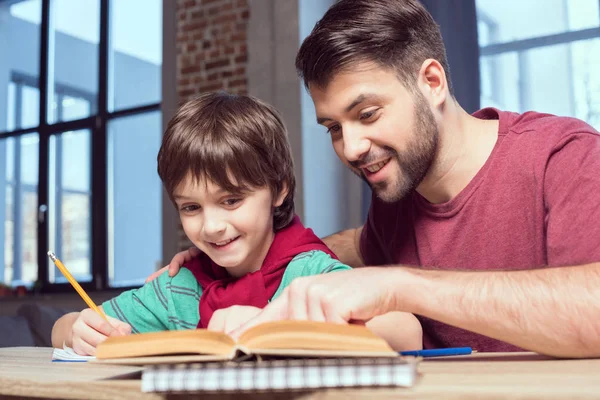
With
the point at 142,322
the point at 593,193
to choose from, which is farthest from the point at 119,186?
the point at 593,193

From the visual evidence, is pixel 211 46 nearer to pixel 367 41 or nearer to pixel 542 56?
pixel 542 56

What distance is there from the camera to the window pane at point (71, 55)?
20.1ft

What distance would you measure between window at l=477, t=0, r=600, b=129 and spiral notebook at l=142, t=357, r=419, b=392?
124 inches

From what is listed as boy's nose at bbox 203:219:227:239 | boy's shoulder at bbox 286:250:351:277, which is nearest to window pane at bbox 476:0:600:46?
boy's shoulder at bbox 286:250:351:277

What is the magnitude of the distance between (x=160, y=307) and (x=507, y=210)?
0.73m

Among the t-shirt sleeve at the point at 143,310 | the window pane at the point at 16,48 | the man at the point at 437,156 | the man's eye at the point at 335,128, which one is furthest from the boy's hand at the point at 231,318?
the window pane at the point at 16,48

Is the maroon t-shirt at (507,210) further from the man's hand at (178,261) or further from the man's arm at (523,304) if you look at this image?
the man's hand at (178,261)

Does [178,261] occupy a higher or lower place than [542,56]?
lower

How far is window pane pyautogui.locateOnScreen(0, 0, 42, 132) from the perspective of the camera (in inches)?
254

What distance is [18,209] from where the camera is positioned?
20.8 feet

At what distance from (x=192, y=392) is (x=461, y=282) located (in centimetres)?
37

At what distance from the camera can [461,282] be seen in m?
0.85

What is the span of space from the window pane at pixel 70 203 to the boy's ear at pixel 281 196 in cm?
476

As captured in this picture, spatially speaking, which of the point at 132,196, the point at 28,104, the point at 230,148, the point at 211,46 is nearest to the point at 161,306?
the point at 230,148
